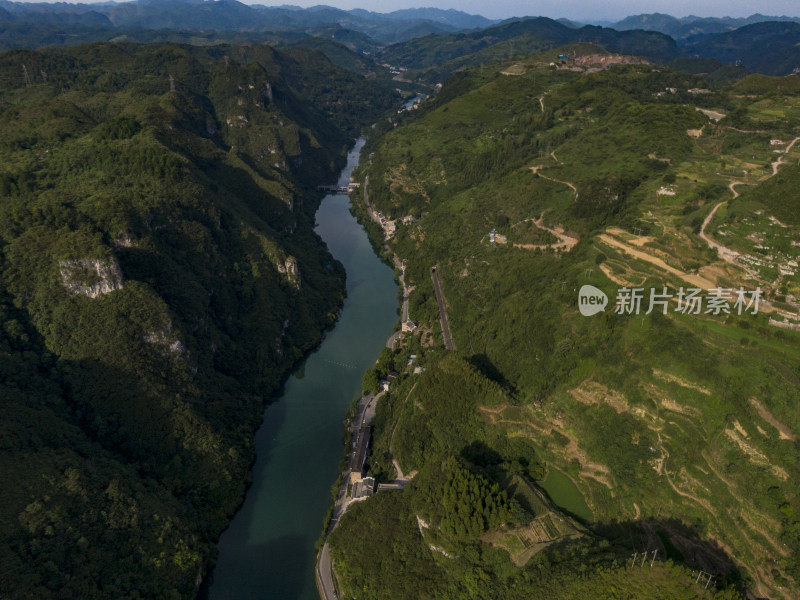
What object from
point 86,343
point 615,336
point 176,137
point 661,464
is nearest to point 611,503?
point 661,464

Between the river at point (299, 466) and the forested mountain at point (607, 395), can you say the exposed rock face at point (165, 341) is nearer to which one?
the river at point (299, 466)

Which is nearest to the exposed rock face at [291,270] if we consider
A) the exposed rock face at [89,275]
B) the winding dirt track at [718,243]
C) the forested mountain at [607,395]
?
the forested mountain at [607,395]

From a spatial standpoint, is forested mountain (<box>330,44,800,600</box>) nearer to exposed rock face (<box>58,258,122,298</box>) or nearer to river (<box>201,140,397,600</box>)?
river (<box>201,140,397,600</box>)

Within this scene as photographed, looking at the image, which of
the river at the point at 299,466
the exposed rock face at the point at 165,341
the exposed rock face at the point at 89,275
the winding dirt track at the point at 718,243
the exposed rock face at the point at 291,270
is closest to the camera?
the river at the point at 299,466

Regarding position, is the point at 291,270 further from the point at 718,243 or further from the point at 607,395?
the point at 718,243

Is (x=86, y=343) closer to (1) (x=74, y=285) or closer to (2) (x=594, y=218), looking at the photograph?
(1) (x=74, y=285)

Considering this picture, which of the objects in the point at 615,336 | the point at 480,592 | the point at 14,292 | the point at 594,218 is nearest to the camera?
the point at 480,592

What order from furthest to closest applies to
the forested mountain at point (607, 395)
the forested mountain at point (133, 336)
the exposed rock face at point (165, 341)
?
1. the exposed rock face at point (165, 341)
2. the forested mountain at point (133, 336)
3. the forested mountain at point (607, 395)
